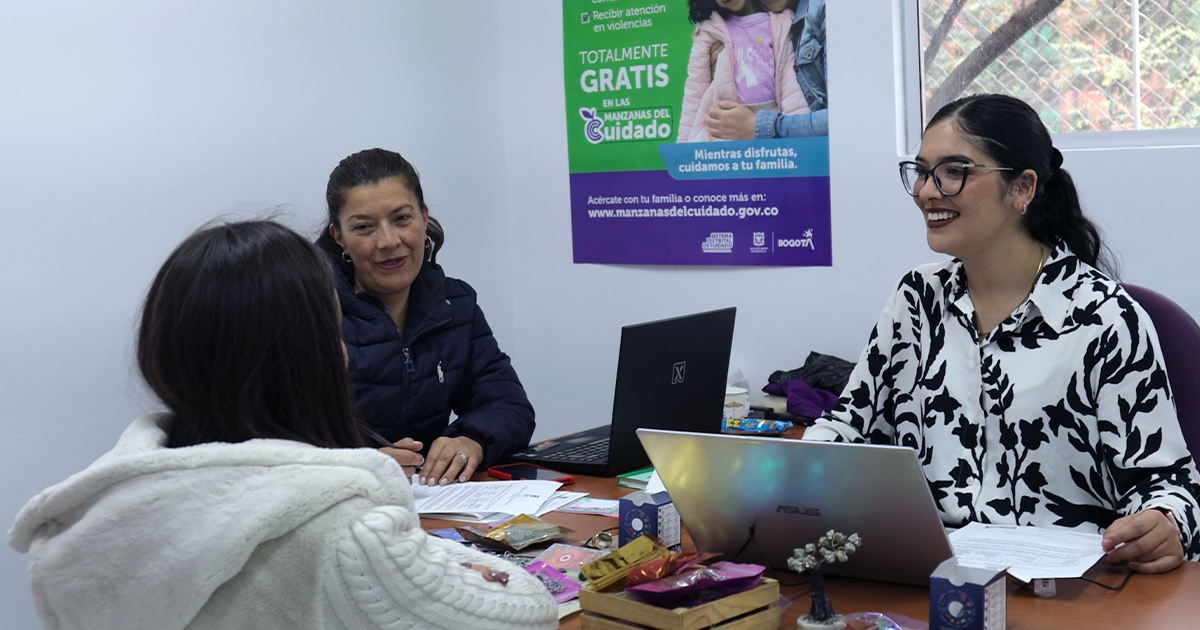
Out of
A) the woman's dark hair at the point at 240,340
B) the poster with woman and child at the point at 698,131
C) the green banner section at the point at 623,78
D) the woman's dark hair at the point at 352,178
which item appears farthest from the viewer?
the green banner section at the point at 623,78

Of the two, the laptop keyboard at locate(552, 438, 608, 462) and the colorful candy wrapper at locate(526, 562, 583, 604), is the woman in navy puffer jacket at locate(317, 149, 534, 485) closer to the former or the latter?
the laptop keyboard at locate(552, 438, 608, 462)

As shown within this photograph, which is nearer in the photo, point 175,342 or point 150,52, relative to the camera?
point 175,342

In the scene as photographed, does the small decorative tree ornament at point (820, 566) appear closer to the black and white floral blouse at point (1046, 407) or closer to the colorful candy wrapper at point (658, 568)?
the colorful candy wrapper at point (658, 568)

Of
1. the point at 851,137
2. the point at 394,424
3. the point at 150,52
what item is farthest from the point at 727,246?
the point at 150,52

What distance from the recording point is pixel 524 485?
6.83ft

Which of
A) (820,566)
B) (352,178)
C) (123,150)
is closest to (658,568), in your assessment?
(820,566)

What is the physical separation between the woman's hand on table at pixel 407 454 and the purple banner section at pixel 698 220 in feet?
4.92

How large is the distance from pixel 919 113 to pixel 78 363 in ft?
7.67

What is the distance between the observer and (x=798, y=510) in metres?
1.40

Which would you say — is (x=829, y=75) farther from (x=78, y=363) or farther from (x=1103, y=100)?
(x=78, y=363)

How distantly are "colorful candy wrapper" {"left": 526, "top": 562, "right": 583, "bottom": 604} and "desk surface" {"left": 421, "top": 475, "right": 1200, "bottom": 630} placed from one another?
55mm

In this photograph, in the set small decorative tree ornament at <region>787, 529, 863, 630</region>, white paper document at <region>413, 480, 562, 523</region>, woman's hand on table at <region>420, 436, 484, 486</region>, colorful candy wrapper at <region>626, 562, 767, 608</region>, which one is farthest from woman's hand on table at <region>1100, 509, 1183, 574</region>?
woman's hand on table at <region>420, 436, 484, 486</region>

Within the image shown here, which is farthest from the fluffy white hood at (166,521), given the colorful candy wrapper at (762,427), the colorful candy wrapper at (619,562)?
the colorful candy wrapper at (762,427)

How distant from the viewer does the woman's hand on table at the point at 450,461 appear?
215 centimetres
